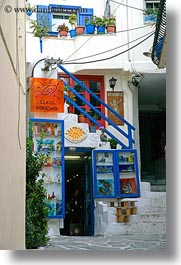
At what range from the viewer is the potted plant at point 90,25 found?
472 centimetres

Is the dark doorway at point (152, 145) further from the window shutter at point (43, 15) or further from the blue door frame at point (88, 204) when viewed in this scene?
the window shutter at point (43, 15)

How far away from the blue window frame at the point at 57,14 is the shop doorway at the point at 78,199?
128 centimetres

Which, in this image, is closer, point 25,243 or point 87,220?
point 25,243

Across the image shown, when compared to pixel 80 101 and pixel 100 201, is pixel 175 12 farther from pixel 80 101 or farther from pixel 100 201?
pixel 100 201

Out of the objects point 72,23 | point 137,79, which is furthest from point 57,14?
point 137,79

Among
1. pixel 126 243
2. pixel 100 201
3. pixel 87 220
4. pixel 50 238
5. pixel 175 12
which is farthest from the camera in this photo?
pixel 100 201

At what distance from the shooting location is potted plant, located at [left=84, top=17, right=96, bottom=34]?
4.72 m

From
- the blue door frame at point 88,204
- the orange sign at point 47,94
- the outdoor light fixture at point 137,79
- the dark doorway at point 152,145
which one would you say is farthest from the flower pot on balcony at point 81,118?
the outdoor light fixture at point 137,79

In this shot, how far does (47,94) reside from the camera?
455 cm

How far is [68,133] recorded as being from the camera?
16.6 ft

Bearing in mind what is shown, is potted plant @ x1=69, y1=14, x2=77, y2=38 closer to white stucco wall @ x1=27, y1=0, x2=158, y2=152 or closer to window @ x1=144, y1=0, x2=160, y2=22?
white stucco wall @ x1=27, y1=0, x2=158, y2=152

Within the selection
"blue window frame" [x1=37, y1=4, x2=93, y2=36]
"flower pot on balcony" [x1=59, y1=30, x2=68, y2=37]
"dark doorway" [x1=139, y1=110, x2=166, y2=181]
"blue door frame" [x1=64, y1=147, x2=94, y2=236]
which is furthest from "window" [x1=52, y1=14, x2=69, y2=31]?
"blue door frame" [x1=64, y1=147, x2=94, y2=236]

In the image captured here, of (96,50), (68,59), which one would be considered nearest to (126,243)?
(68,59)

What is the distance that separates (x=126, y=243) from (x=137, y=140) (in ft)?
4.65
